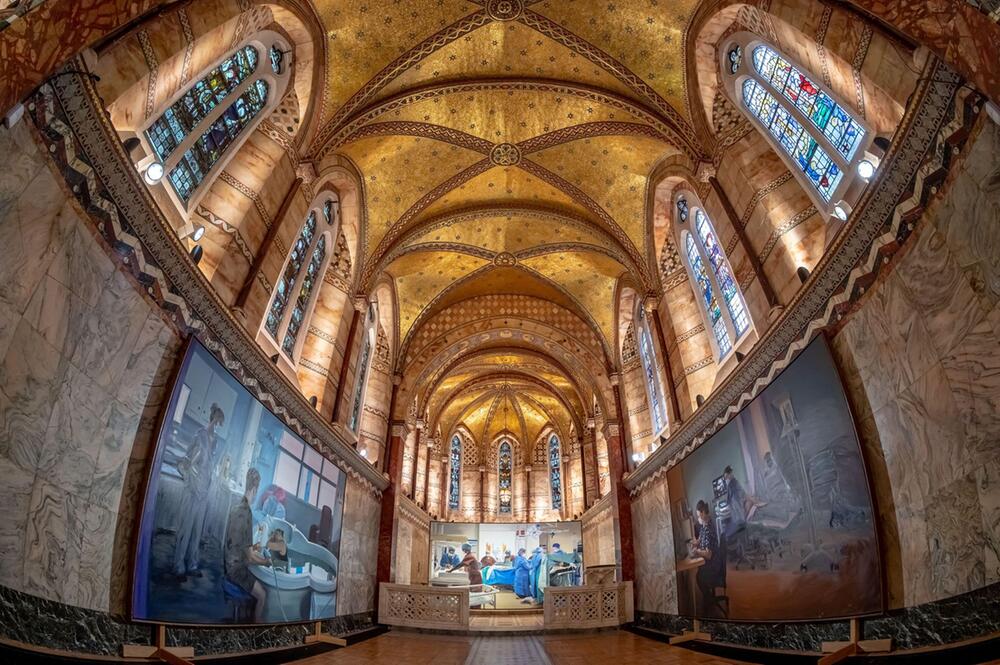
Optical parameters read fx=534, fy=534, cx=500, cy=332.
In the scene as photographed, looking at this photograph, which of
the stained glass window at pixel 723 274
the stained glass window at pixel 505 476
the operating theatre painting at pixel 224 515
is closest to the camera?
the operating theatre painting at pixel 224 515

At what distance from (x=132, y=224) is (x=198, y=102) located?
9.16 ft

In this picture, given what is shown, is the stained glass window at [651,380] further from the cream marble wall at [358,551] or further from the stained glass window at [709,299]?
the cream marble wall at [358,551]

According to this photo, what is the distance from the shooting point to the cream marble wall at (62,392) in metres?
4.43

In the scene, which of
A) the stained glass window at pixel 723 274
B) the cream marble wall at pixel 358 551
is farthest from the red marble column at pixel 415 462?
the stained glass window at pixel 723 274

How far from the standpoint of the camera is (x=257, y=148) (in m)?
9.38

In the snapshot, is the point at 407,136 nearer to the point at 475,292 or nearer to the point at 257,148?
the point at 257,148

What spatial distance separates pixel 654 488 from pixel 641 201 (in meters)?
7.45

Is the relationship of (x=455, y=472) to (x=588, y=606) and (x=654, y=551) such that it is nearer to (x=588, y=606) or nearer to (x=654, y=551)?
(x=588, y=606)

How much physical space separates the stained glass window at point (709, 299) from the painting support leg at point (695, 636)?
5244 mm

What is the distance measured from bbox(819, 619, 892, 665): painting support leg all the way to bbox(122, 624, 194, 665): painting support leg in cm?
715

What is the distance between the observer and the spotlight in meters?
6.37

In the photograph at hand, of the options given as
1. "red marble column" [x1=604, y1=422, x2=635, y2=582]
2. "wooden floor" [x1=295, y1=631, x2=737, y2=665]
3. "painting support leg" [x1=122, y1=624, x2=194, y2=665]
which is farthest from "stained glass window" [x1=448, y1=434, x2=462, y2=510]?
"painting support leg" [x1=122, y1=624, x2=194, y2=665]

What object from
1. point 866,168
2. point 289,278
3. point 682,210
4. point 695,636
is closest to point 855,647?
point 695,636

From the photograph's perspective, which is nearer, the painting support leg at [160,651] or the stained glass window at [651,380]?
the painting support leg at [160,651]
